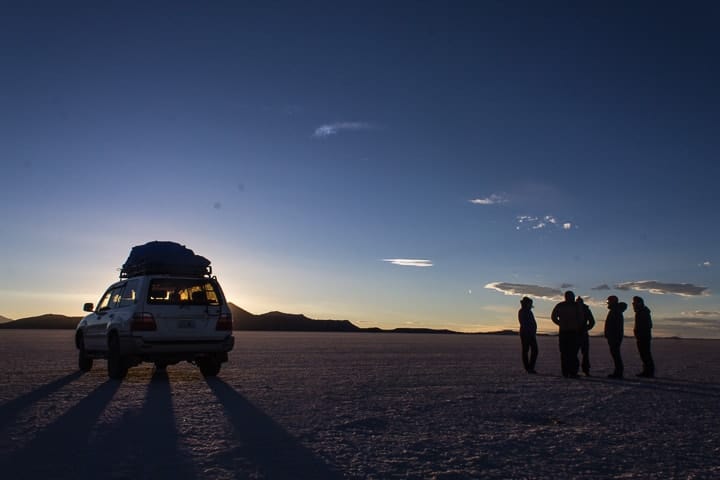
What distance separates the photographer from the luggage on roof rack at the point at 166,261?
12.5 meters

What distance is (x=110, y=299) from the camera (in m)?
13.3

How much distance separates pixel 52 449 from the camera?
554 centimetres

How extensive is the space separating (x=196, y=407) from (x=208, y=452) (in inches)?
118

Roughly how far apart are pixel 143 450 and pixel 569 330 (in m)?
10.1

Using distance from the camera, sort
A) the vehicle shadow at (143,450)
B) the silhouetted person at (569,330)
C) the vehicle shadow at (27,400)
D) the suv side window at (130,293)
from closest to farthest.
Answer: the vehicle shadow at (143,450) < the vehicle shadow at (27,400) < the suv side window at (130,293) < the silhouetted person at (569,330)

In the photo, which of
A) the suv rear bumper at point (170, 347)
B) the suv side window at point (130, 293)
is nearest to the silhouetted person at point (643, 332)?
the suv rear bumper at point (170, 347)

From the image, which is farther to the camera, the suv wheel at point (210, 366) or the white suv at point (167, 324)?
the suv wheel at point (210, 366)

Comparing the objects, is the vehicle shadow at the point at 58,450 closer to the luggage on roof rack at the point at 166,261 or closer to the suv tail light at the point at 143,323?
the suv tail light at the point at 143,323

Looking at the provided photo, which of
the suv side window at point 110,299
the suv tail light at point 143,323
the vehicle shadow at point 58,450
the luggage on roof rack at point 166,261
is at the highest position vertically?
the luggage on roof rack at point 166,261

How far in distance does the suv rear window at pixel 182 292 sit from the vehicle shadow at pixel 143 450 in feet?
13.2

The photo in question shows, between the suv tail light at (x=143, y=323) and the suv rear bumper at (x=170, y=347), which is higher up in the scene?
the suv tail light at (x=143, y=323)

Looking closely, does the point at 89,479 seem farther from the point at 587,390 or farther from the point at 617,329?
the point at 617,329

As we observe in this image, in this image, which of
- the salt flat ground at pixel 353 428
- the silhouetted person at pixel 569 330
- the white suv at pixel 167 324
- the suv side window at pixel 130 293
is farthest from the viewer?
the silhouetted person at pixel 569 330

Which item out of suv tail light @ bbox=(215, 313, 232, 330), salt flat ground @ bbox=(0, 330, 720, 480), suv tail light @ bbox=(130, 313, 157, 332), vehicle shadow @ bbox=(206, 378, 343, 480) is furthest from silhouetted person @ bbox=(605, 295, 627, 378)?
suv tail light @ bbox=(130, 313, 157, 332)
